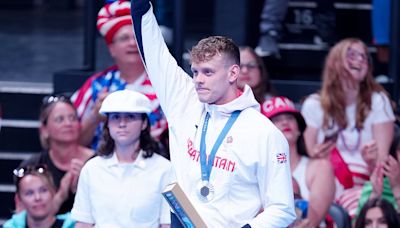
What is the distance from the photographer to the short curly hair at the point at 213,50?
602 cm

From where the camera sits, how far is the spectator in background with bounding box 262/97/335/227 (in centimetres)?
789

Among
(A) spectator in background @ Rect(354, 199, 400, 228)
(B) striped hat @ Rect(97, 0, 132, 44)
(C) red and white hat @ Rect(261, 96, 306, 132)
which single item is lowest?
(A) spectator in background @ Rect(354, 199, 400, 228)

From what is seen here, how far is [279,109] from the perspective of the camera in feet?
26.3

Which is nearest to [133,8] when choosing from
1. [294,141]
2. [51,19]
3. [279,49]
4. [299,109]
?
[294,141]

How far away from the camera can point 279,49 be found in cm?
1002

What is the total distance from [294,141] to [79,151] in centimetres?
136

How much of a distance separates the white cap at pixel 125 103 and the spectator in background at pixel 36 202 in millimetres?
872

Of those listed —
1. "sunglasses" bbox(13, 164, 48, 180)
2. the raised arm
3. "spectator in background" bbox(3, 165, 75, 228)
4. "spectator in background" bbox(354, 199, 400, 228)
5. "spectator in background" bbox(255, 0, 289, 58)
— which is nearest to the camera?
the raised arm

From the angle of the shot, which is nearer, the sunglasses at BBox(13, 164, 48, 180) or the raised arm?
the raised arm

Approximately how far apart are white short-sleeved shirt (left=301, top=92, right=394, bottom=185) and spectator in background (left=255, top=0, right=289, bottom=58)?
1.20 m

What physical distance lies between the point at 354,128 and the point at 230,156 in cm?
262

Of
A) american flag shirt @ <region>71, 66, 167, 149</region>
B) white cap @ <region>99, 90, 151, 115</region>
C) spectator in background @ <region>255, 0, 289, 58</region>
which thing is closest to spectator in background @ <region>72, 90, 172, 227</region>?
white cap @ <region>99, 90, 151, 115</region>

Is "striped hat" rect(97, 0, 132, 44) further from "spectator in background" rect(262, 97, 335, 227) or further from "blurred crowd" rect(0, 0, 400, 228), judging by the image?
"spectator in background" rect(262, 97, 335, 227)

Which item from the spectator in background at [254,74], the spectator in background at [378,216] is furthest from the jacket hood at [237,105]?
the spectator in background at [254,74]
